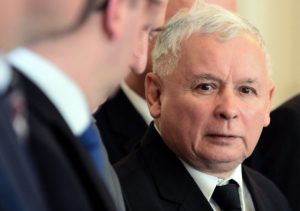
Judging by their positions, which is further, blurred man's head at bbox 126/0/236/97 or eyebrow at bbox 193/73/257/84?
blurred man's head at bbox 126/0/236/97

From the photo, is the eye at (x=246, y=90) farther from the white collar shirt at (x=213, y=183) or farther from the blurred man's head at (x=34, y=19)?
the blurred man's head at (x=34, y=19)

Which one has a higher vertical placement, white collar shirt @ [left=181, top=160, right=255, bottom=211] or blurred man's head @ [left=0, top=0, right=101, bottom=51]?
blurred man's head @ [left=0, top=0, right=101, bottom=51]

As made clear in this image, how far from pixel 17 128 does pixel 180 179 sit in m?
0.82

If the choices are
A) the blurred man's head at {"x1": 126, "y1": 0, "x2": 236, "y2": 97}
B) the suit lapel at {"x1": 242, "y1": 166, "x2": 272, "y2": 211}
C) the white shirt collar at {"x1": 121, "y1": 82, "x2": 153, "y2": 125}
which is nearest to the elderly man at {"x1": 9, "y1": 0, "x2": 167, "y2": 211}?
the suit lapel at {"x1": 242, "y1": 166, "x2": 272, "y2": 211}

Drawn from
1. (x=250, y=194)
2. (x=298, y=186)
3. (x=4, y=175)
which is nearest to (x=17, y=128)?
(x=4, y=175)

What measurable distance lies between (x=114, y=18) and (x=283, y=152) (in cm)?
113

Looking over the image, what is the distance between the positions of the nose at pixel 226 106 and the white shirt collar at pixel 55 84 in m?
0.70

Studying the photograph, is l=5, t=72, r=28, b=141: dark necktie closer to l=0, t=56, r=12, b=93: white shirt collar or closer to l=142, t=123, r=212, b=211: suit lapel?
l=0, t=56, r=12, b=93: white shirt collar

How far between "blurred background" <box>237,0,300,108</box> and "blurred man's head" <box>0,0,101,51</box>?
2262 mm

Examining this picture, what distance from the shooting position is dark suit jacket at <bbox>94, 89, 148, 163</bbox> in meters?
1.60

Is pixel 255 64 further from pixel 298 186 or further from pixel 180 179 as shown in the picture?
pixel 298 186

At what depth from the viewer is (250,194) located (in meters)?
1.32

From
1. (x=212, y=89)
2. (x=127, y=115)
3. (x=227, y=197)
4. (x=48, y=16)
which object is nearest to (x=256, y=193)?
(x=227, y=197)

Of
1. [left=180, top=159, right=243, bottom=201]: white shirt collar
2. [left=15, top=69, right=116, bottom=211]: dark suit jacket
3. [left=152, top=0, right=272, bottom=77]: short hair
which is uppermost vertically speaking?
[left=15, top=69, right=116, bottom=211]: dark suit jacket
